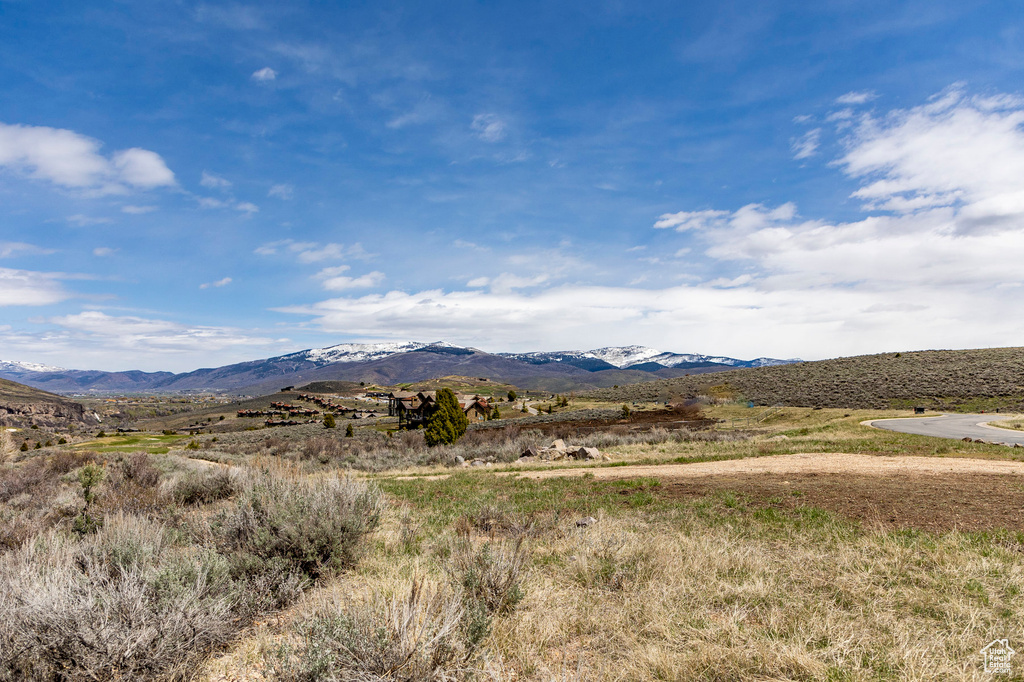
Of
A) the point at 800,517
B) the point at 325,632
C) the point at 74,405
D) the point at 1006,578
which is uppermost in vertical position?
the point at 325,632

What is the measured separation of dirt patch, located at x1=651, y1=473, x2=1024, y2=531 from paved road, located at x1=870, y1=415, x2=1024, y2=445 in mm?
13606

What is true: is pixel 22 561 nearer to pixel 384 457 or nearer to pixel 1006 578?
pixel 1006 578

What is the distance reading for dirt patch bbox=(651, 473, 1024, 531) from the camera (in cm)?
817

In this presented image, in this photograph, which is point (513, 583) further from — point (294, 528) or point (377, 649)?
point (294, 528)

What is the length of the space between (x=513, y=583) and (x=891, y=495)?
32.6ft

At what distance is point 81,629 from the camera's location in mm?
3422

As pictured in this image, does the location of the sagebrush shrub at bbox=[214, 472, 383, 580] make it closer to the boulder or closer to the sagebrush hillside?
the boulder

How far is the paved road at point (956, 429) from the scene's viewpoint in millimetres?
21964

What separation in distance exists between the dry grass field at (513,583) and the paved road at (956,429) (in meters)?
14.4

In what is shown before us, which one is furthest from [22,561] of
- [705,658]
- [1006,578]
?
[1006,578]

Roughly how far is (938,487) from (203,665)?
14383 mm

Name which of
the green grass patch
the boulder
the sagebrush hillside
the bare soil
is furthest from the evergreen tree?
the sagebrush hillside

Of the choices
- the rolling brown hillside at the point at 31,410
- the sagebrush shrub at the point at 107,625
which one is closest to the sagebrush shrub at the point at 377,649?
the sagebrush shrub at the point at 107,625

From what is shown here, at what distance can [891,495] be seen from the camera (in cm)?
1016
